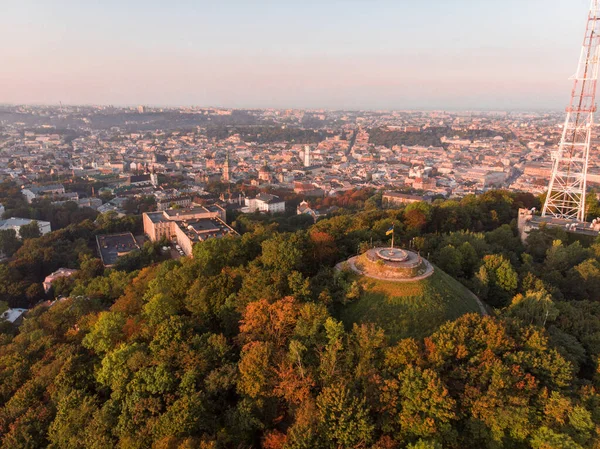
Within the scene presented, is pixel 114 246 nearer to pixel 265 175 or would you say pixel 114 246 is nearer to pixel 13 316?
pixel 13 316

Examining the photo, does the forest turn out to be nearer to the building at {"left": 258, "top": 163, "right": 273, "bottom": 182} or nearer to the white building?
the white building

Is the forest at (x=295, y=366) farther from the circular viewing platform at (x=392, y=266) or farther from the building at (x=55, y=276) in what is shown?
the building at (x=55, y=276)

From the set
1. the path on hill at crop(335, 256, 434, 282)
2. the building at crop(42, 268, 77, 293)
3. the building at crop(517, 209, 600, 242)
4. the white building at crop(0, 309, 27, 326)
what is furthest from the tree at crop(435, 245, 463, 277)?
the building at crop(42, 268, 77, 293)

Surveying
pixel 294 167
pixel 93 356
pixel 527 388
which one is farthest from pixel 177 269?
pixel 294 167

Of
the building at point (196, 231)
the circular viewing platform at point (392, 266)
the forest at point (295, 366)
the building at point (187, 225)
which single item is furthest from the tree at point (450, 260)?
the building at point (187, 225)

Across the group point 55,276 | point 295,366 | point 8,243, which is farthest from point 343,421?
point 8,243

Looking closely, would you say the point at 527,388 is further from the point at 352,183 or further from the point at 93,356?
the point at 352,183
